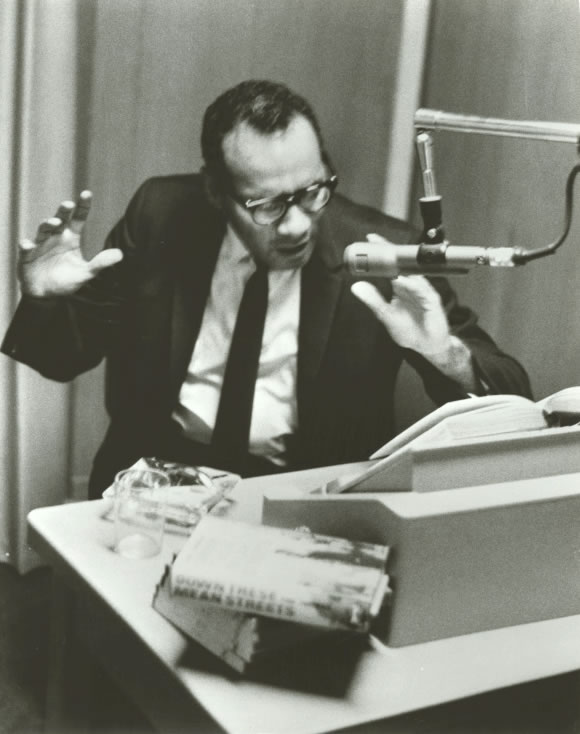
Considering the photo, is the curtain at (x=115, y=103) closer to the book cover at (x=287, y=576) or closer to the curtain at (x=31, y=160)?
the curtain at (x=31, y=160)

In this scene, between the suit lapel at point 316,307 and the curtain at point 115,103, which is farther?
the suit lapel at point 316,307

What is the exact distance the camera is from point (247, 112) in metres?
1.58

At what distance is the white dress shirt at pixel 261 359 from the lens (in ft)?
5.58

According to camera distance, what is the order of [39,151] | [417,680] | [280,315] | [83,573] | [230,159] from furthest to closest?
[280,315] < [230,159] < [39,151] < [83,573] < [417,680]

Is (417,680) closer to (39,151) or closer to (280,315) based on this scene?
(280,315)

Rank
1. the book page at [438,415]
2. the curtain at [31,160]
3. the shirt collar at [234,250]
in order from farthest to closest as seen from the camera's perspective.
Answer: the shirt collar at [234,250] → the curtain at [31,160] → the book page at [438,415]

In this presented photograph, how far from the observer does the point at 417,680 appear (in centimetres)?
97

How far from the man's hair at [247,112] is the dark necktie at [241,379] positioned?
0.24 m

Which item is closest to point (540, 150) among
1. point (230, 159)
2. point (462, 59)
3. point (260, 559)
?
point (462, 59)

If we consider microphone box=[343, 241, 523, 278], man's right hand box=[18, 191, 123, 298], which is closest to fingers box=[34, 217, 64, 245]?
man's right hand box=[18, 191, 123, 298]

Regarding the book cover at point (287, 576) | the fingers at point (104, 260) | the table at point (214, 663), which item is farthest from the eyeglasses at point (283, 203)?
the book cover at point (287, 576)

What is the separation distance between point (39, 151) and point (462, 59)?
2.56ft

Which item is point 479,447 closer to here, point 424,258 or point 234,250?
point 424,258

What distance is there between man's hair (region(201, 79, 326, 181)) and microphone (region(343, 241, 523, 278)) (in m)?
0.53
